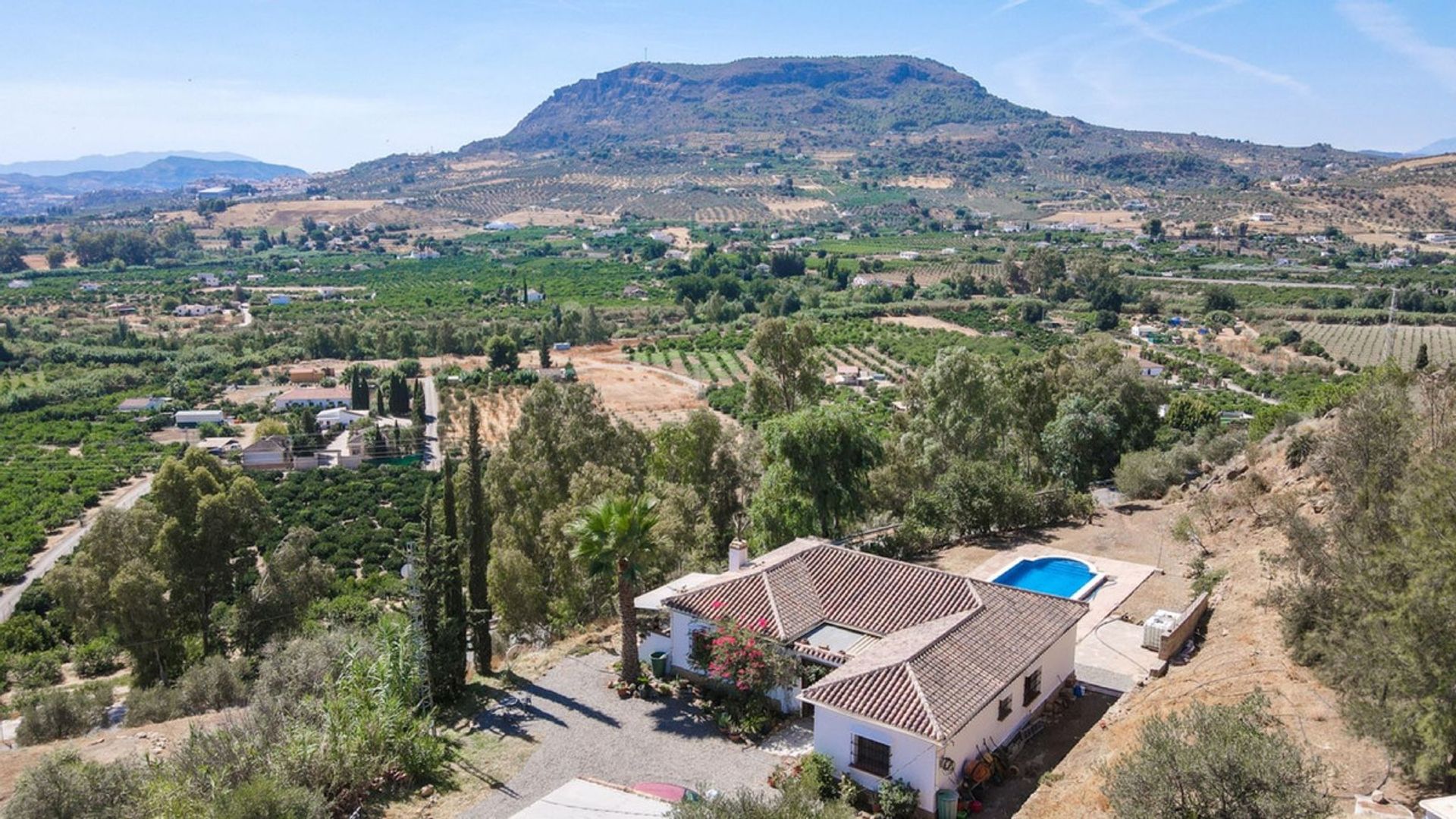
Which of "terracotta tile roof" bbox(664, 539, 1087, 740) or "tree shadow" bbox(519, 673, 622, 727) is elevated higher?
"terracotta tile roof" bbox(664, 539, 1087, 740)

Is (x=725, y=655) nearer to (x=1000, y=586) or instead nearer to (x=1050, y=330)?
(x=1000, y=586)

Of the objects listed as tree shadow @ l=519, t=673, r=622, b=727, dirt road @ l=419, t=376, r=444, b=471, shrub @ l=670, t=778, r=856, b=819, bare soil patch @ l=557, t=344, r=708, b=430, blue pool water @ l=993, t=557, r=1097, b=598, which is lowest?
dirt road @ l=419, t=376, r=444, b=471

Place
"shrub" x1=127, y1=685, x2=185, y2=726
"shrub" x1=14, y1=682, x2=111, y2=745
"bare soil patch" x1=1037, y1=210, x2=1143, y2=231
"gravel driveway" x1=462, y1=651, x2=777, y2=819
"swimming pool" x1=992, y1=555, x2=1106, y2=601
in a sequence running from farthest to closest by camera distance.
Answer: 1. "bare soil patch" x1=1037, y1=210, x2=1143, y2=231
2. "swimming pool" x1=992, y1=555, x2=1106, y2=601
3. "shrub" x1=127, y1=685, x2=185, y2=726
4. "shrub" x1=14, y1=682, x2=111, y2=745
5. "gravel driveway" x1=462, y1=651, x2=777, y2=819

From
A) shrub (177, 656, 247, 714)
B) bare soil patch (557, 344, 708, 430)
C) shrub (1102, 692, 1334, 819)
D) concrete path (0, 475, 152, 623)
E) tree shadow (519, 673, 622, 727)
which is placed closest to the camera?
shrub (1102, 692, 1334, 819)

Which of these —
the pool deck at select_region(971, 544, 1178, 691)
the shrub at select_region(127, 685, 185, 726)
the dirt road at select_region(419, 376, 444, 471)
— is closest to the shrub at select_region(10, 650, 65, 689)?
the shrub at select_region(127, 685, 185, 726)

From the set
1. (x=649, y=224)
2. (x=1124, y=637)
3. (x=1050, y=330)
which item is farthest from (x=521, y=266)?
(x=1124, y=637)

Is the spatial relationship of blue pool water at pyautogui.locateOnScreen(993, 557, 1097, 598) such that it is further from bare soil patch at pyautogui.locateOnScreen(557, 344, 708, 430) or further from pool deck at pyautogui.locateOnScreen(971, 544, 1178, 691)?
bare soil patch at pyautogui.locateOnScreen(557, 344, 708, 430)
